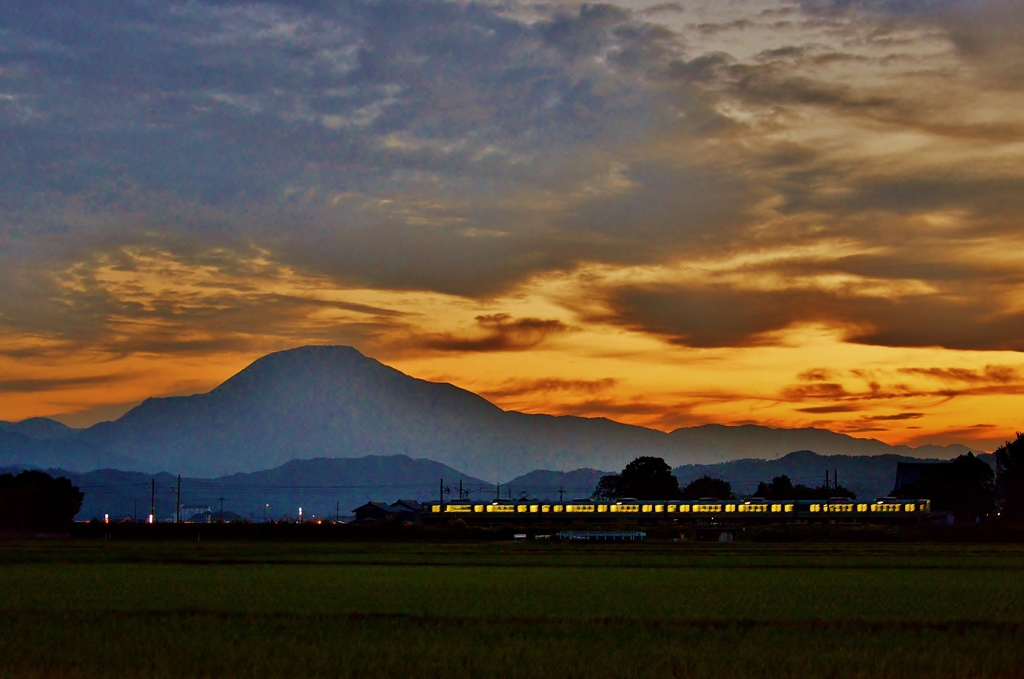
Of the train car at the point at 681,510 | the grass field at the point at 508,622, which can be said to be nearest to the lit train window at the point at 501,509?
the train car at the point at 681,510

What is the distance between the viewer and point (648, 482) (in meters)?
178

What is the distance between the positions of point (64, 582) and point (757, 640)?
25.9 m

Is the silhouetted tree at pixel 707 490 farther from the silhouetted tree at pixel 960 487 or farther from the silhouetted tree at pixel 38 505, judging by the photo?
the silhouetted tree at pixel 38 505

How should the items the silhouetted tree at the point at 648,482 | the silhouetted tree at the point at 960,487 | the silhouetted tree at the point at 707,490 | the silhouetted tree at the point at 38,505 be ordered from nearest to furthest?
the silhouetted tree at the point at 38,505, the silhouetted tree at the point at 960,487, the silhouetted tree at the point at 648,482, the silhouetted tree at the point at 707,490

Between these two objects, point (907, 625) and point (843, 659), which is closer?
point (843, 659)

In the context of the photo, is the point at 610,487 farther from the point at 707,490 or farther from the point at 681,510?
the point at 681,510

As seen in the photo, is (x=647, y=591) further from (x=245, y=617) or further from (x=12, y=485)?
(x=12, y=485)

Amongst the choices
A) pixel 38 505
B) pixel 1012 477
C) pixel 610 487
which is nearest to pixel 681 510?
pixel 1012 477

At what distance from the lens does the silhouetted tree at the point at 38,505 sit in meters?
123

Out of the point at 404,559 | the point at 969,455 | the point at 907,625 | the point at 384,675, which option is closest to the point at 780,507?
the point at 969,455

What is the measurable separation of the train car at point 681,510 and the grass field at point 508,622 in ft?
289

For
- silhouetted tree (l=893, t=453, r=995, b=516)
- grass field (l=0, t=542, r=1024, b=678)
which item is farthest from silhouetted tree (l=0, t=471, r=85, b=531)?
silhouetted tree (l=893, t=453, r=995, b=516)

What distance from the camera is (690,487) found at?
19375cm

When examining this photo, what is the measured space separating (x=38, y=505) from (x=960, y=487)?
387ft
